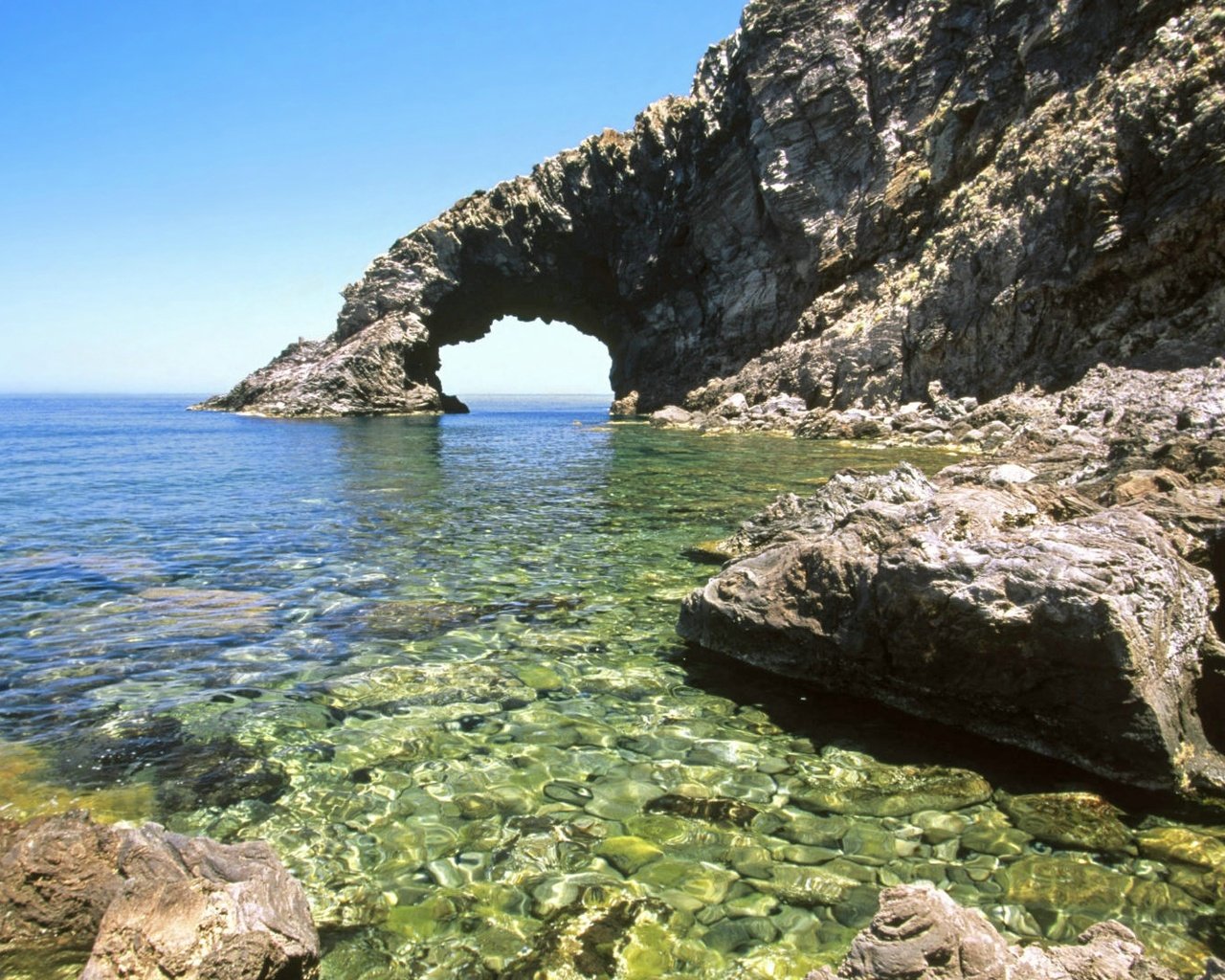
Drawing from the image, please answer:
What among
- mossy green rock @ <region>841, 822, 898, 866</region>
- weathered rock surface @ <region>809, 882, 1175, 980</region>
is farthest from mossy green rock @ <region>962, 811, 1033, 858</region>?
weathered rock surface @ <region>809, 882, 1175, 980</region>

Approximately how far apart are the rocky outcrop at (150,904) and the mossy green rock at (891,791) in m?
3.07

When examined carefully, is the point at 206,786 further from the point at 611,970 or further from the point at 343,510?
the point at 343,510

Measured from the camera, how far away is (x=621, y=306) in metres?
73.6

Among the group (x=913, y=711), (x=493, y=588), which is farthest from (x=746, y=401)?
(x=913, y=711)

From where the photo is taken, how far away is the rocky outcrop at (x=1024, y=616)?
4.89m

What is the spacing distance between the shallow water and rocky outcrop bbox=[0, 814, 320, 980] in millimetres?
440

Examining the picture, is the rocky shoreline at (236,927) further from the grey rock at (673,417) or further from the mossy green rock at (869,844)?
the grey rock at (673,417)

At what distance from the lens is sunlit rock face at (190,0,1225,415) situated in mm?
30109

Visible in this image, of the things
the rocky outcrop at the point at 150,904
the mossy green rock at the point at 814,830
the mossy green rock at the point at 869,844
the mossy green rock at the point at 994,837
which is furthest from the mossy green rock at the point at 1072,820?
the rocky outcrop at the point at 150,904

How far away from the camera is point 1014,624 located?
5195mm

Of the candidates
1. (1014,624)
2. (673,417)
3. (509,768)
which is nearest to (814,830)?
(1014,624)

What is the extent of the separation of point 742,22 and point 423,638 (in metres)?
60.0

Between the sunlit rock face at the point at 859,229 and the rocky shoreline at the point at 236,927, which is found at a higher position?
the sunlit rock face at the point at 859,229

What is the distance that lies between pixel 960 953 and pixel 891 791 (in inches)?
89.6
